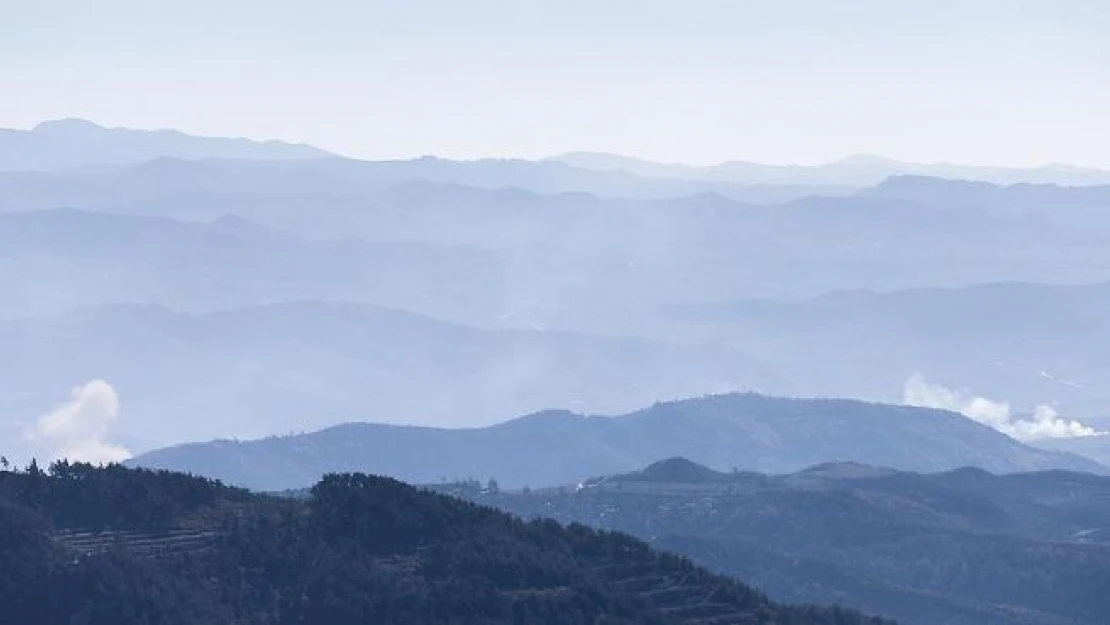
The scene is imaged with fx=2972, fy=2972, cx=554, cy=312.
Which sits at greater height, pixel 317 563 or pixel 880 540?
pixel 880 540

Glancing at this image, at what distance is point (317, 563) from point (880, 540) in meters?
95.5

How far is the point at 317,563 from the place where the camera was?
76438 millimetres

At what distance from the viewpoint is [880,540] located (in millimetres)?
168500

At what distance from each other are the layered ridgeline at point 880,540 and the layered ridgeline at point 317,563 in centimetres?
5419

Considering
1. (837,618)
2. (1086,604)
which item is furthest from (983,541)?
(837,618)

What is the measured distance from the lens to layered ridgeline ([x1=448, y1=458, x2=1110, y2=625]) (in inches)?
5586

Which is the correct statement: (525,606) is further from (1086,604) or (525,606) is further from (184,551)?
(1086,604)

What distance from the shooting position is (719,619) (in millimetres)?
79875

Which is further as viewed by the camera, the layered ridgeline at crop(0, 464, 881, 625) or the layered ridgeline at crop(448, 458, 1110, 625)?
the layered ridgeline at crop(448, 458, 1110, 625)

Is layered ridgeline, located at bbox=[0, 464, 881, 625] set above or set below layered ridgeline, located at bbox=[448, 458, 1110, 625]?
below

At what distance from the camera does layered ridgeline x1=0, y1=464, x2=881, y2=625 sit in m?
71.1

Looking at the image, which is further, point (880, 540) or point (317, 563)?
point (880, 540)

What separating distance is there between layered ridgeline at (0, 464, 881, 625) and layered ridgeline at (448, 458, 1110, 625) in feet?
178

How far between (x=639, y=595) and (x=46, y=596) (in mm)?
17720
